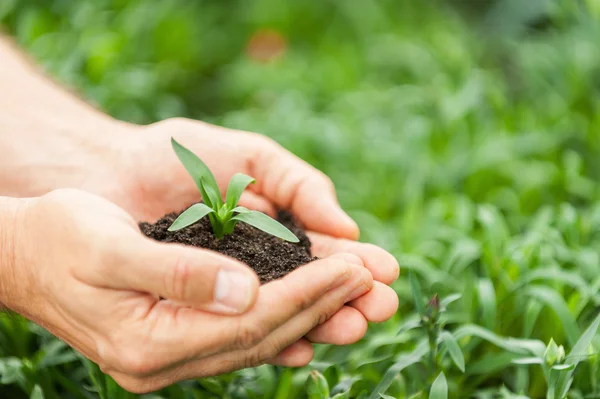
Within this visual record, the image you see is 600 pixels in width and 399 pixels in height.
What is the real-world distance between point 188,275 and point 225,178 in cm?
62

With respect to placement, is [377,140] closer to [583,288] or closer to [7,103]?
[583,288]

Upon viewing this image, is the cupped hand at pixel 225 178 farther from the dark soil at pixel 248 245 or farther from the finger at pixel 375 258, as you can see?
the dark soil at pixel 248 245

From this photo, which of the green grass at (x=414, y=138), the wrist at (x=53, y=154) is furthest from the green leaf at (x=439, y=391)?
the wrist at (x=53, y=154)

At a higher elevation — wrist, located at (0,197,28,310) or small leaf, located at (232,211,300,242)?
small leaf, located at (232,211,300,242)

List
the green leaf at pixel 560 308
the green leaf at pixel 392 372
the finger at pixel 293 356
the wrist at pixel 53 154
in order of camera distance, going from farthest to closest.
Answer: the wrist at pixel 53 154 < the green leaf at pixel 560 308 < the green leaf at pixel 392 372 < the finger at pixel 293 356

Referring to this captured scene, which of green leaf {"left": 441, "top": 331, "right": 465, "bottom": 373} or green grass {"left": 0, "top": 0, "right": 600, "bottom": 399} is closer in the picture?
green leaf {"left": 441, "top": 331, "right": 465, "bottom": 373}

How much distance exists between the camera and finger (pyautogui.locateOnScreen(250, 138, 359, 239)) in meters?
1.58

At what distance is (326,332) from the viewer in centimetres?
130

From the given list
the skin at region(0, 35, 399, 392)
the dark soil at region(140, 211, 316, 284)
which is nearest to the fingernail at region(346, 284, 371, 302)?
the skin at region(0, 35, 399, 392)

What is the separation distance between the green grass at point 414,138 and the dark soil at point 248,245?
274 millimetres

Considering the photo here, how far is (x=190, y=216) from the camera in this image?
1.30 meters

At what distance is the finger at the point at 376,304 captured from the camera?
1309 millimetres

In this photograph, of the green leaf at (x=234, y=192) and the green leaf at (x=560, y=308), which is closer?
the green leaf at (x=234, y=192)

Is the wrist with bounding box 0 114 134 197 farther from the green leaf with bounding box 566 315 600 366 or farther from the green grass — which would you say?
the green leaf with bounding box 566 315 600 366
